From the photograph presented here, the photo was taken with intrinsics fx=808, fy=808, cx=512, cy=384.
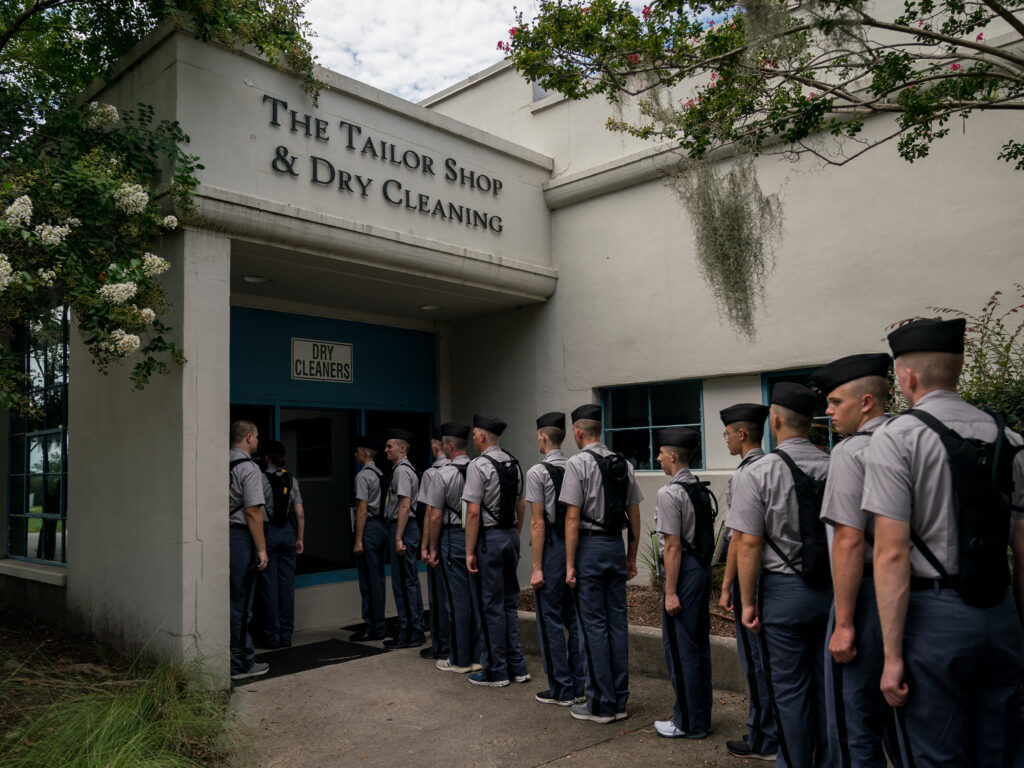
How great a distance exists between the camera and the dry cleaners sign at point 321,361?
9.29 m

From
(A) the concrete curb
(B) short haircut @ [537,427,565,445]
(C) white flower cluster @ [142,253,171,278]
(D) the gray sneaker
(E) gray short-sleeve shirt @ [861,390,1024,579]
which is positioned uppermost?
(C) white flower cluster @ [142,253,171,278]

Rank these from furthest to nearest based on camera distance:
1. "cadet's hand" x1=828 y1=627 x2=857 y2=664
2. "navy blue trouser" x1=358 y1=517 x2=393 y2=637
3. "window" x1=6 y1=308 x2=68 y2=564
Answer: "window" x1=6 y1=308 x2=68 y2=564, "navy blue trouser" x1=358 y1=517 x2=393 y2=637, "cadet's hand" x1=828 y1=627 x2=857 y2=664

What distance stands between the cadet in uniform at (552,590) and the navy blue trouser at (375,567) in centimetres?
286

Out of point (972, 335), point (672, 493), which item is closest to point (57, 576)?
point (672, 493)

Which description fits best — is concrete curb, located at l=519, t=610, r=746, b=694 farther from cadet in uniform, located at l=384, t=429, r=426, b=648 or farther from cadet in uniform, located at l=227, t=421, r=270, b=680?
cadet in uniform, located at l=227, t=421, r=270, b=680

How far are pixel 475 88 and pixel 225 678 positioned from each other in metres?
8.36

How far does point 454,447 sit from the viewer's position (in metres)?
7.41

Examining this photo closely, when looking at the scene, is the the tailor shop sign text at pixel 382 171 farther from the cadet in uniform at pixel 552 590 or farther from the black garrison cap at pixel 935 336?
the black garrison cap at pixel 935 336

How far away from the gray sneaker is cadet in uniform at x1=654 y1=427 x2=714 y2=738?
3.63m

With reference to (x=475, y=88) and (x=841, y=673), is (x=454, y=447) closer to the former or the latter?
(x=841, y=673)

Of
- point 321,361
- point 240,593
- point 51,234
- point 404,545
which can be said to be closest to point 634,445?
point 404,545

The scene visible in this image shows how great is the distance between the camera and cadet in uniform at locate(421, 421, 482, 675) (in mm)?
6910

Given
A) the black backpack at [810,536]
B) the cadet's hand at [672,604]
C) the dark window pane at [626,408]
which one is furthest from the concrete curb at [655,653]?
the dark window pane at [626,408]

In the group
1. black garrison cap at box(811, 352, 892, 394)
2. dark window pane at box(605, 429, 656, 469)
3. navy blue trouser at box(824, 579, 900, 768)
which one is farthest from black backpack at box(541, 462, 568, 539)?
dark window pane at box(605, 429, 656, 469)
